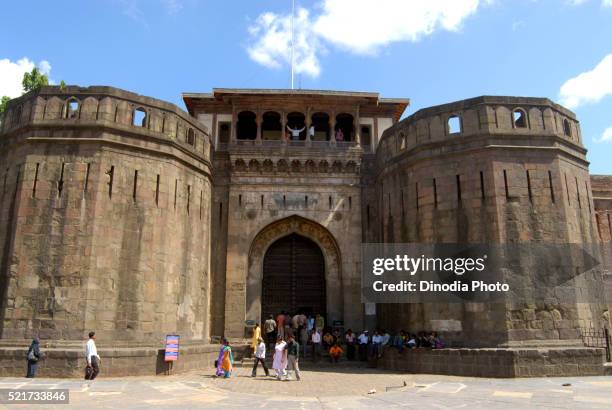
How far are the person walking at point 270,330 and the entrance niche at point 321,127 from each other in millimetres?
8434

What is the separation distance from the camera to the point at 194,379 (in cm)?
1262

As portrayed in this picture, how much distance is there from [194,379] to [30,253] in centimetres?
601

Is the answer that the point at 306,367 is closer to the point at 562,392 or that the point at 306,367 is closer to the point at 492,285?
the point at 492,285

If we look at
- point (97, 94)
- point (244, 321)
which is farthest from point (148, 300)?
point (97, 94)

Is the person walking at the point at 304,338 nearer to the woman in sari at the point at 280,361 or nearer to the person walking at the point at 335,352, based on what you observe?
the person walking at the point at 335,352

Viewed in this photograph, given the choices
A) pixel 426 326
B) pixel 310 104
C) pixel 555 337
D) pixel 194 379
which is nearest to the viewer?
pixel 194 379

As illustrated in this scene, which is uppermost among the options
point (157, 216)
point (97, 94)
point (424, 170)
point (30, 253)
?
point (97, 94)

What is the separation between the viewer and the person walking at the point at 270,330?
57.1 feet

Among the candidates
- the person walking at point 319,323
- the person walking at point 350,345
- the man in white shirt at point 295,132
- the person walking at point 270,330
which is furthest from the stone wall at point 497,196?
the man in white shirt at point 295,132

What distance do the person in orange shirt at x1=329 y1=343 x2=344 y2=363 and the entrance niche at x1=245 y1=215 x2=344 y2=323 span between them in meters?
2.37

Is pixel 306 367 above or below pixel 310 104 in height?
below

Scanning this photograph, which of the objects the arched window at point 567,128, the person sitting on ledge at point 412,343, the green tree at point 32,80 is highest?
the green tree at point 32,80

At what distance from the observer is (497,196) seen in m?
14.9

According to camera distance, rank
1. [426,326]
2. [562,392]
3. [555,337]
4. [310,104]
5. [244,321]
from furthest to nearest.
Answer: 1. [310,104]
2. [244,321]
3. [426,326]
4. [555,337]
5. [562,392]
